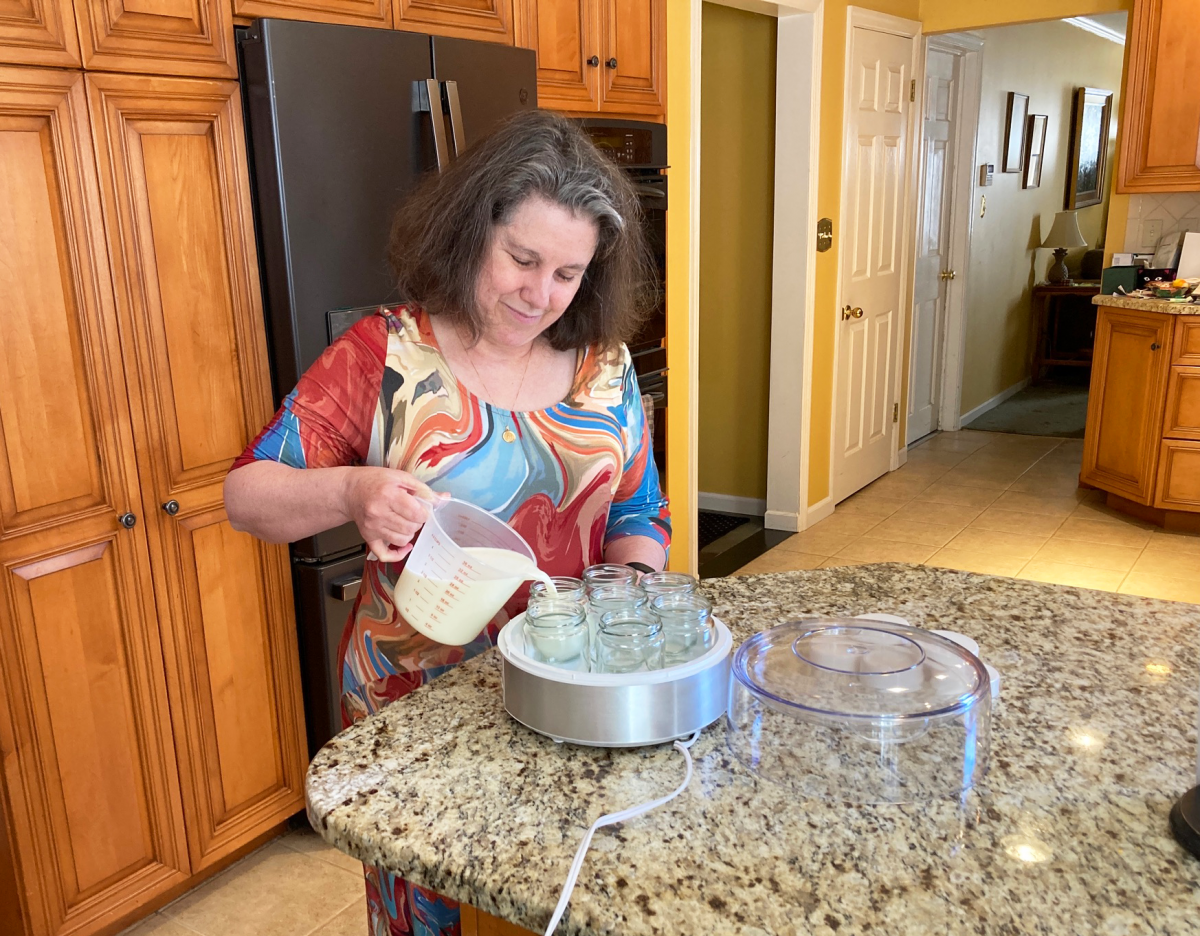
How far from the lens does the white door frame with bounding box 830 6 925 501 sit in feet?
14.8

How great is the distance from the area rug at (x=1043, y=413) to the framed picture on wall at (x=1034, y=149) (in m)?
1.50

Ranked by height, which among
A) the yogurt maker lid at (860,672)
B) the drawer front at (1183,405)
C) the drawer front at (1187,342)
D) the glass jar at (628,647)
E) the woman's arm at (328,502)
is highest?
the woman's arm at (328,502)

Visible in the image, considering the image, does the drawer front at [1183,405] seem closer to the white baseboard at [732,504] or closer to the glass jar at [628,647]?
the white baseboard at [732,504]

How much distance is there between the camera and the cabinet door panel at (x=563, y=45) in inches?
104

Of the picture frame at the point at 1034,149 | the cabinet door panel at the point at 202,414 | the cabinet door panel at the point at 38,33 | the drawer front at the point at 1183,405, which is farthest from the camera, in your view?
the picture frame at the point at 1034,149

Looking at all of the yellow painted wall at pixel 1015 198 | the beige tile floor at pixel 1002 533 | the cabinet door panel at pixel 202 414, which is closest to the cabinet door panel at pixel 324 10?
the cabinet door panel at pixel 202 414

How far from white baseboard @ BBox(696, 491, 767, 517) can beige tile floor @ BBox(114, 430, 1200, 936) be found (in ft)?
0.99

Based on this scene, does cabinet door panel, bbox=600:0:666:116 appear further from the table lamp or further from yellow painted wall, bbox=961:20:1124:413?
the table lamp

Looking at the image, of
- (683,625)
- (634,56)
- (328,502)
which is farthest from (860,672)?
(634,56)

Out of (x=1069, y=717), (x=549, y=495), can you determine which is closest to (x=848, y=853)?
(x=1069, y=717)

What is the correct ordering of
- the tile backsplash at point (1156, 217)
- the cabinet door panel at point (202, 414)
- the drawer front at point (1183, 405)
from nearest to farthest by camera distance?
1. the cabinet door panel at point (202, 414)
2. the drawer front at point (1183, 405)
3. the tile backsplash at point (1156, 217)

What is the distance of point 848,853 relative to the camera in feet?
2.80

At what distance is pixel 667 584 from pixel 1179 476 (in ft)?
13.4

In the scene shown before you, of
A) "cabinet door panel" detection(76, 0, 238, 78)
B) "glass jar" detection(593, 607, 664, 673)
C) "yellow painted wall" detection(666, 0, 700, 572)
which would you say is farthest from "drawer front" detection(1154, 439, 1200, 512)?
"glass jar" detection(593, 607, 664, 673)
